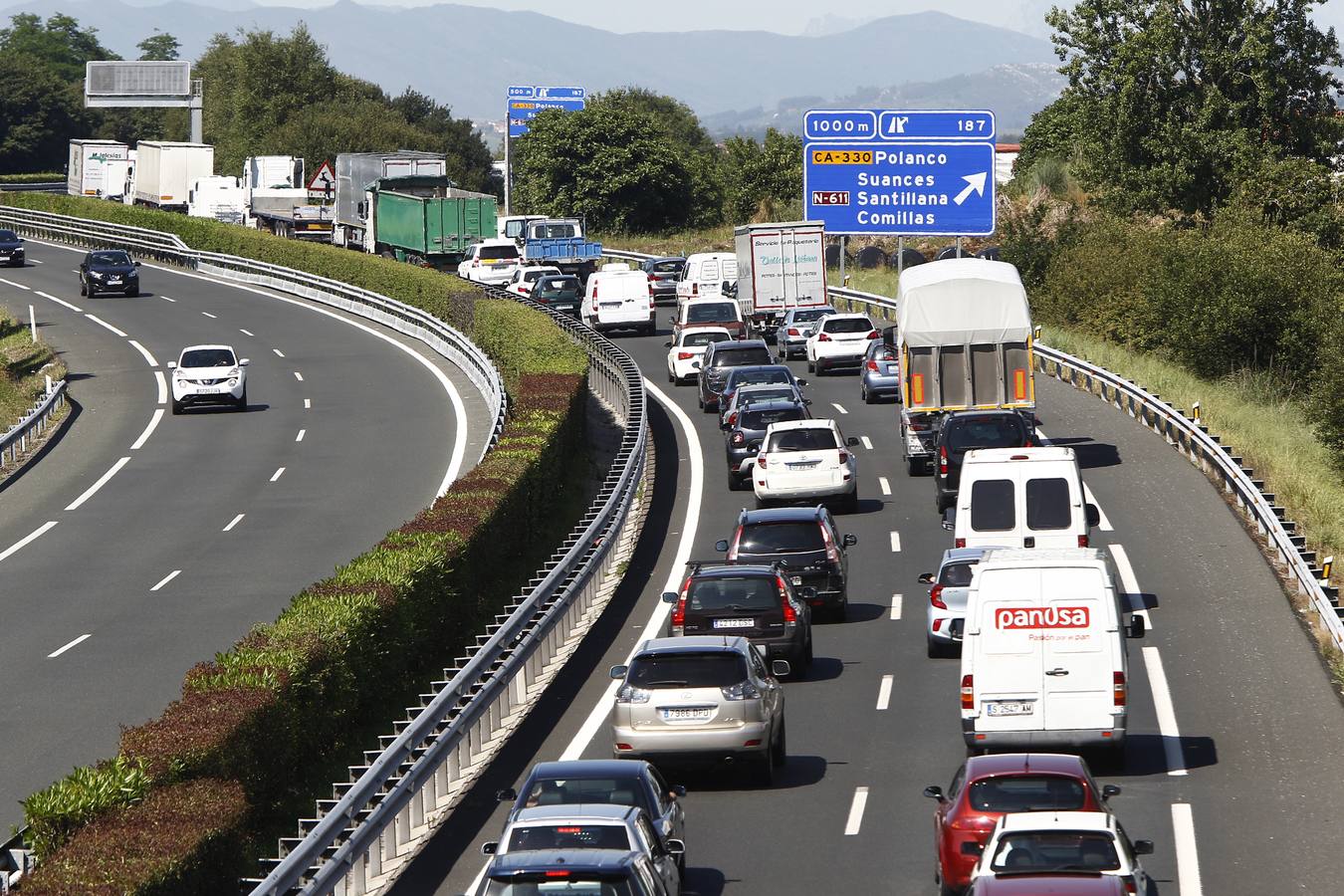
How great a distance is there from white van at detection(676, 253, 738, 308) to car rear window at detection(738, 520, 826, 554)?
121 ft

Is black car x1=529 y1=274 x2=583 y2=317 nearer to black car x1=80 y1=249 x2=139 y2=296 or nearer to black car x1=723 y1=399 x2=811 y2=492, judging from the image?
black car x1=80 y1=249 x2=139 y2=296

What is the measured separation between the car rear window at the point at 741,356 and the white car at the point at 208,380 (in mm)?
12257

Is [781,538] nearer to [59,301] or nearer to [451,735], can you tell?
[451,735]

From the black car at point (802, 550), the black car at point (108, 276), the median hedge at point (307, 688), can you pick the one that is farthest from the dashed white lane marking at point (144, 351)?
the black car at point (802, 550)

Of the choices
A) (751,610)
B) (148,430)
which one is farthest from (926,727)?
(148,430)

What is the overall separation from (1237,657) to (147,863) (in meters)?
15.7

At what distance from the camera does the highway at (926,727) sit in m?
16.3

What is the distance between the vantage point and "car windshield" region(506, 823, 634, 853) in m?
13.4

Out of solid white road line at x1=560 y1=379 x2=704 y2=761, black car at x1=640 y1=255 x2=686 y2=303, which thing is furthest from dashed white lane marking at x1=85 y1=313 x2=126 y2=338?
black car at x1=640 y1=255 x2=686 y2=303

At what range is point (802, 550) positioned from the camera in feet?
88.6

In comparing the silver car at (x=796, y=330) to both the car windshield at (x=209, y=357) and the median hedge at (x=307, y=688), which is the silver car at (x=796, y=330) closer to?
the median hedge at (x=307, y=688)

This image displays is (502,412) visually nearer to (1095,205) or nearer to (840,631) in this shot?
(840,631)

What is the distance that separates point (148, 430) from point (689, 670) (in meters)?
31.3

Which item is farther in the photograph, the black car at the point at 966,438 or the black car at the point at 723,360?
the black car at the point at 723,360
